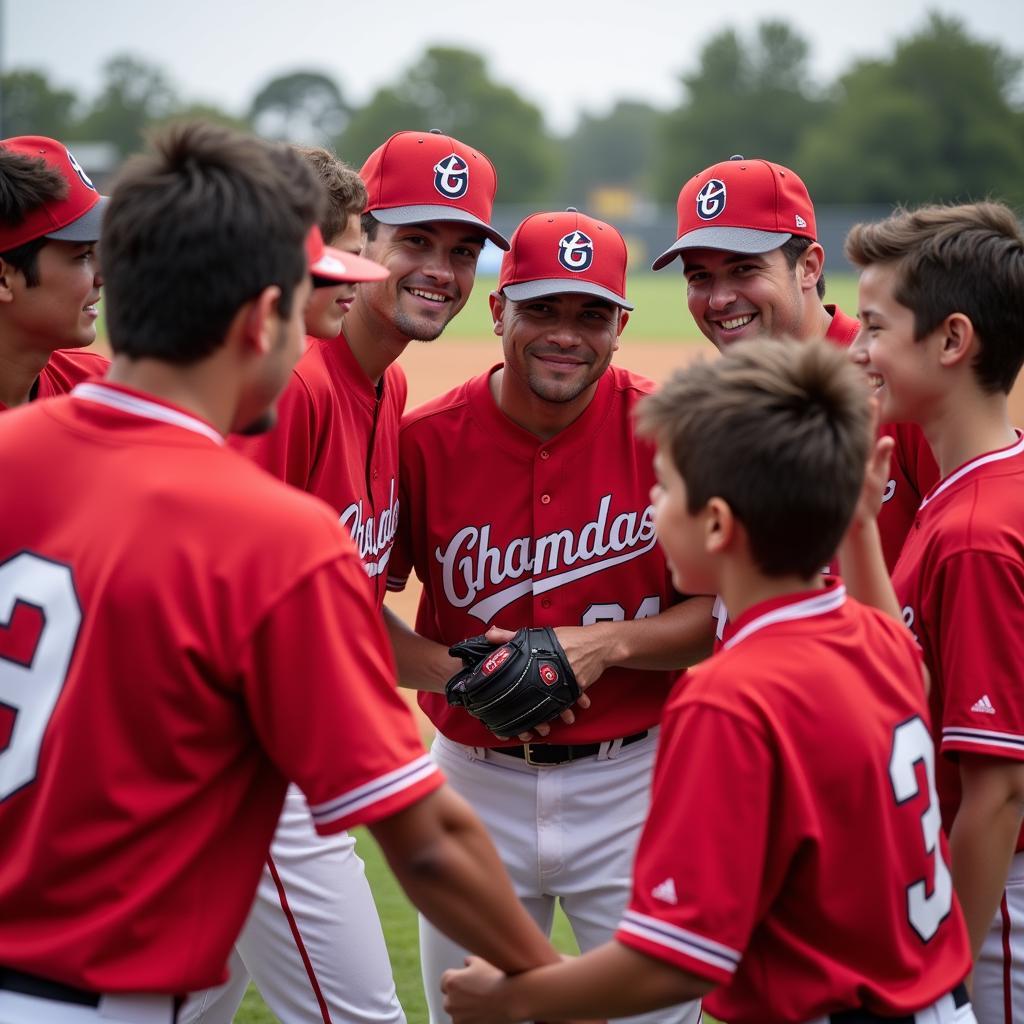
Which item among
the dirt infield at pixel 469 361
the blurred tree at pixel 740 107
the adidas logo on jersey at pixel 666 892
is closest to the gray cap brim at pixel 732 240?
the adidas logo on jersey at pixel 666 892

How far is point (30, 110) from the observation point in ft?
254

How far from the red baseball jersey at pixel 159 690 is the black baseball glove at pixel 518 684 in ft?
4.17

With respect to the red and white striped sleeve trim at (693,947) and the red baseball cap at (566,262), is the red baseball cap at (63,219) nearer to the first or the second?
the red baseball cap at (566,262)

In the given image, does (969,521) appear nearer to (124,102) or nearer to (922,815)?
(922,815)

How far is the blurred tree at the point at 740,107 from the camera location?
65844 millimetres

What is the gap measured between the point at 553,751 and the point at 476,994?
4.56 feet

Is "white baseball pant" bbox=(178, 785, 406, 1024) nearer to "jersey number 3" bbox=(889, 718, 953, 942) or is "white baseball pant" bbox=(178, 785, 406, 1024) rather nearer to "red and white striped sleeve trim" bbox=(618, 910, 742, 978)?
"red and white striped sleeve trim" bbox=(618, 910, 742, 978)

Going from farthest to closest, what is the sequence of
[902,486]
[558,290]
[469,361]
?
[469,361]
[558,290]
[902,486]

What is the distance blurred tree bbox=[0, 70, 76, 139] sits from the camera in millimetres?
76375

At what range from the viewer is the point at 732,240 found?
346 cm

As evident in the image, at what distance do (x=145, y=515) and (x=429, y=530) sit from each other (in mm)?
1806

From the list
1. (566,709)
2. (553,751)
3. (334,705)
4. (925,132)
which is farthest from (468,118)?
(334,705)

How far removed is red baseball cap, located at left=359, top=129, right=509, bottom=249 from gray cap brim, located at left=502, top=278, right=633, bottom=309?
0.28 m

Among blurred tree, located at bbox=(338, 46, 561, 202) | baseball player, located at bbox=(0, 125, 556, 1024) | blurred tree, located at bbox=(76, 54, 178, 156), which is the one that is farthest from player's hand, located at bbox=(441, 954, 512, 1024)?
blurred tree, located at bbox=(76, 54, 178, 156)
